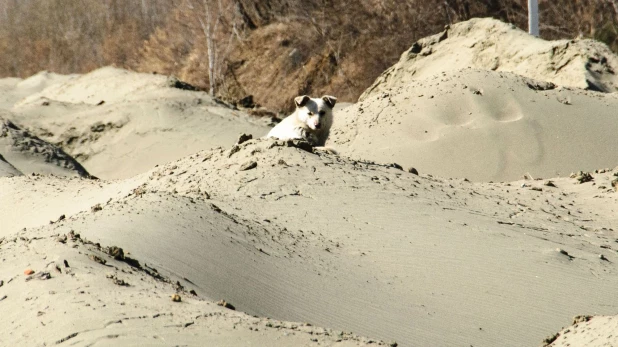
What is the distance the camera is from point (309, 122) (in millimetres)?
10719

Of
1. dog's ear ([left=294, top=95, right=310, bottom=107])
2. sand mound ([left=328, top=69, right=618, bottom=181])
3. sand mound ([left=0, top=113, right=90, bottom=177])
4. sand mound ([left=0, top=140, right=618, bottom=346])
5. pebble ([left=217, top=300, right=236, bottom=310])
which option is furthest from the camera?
sand mound ([left=0, top=113, right=90, bottom=177])

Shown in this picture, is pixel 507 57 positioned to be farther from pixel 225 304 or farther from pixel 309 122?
pixel 225 304

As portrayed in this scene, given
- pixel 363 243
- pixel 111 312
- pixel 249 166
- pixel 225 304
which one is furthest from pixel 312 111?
pixel 111 312

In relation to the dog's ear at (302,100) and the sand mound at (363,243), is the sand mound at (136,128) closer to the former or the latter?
the dog's ear at (302,100)

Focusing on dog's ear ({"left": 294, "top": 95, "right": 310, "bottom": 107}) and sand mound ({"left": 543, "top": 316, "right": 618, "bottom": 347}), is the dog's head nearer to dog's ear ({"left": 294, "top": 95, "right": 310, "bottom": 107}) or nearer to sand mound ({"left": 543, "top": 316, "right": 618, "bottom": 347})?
dog's ear ({"left": 294, "top": 95, "right": 310, "bottom": 107})

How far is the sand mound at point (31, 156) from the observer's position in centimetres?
1407

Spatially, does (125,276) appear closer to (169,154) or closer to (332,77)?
(169,154)

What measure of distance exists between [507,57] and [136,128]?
725cm

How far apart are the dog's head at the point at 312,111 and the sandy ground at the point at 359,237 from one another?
1333 millimetres

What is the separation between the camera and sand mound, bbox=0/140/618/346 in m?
6.08

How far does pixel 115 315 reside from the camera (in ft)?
14.7

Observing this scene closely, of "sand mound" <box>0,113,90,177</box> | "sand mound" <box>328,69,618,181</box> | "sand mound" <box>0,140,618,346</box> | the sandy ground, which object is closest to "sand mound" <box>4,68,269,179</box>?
"sand mound" <box>0,113,90,177</box>

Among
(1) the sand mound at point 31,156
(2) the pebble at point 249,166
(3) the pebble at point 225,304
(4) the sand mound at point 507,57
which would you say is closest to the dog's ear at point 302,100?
(2) the pebble at point 249,166

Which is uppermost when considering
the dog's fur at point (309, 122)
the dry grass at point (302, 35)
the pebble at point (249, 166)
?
the pebble at point (249, 166)
